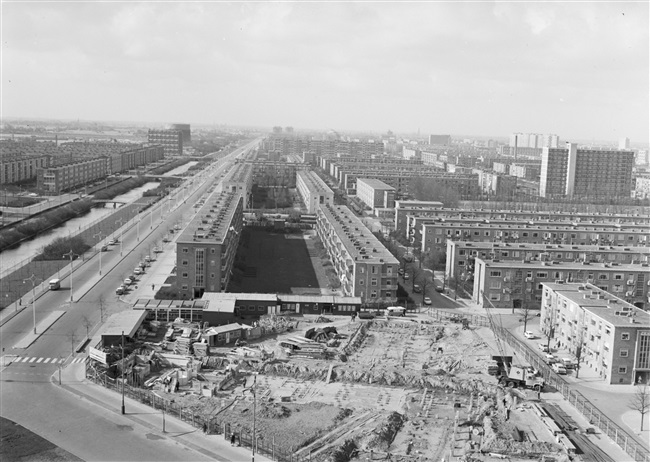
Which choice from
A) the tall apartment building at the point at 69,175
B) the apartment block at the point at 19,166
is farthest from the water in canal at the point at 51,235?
the apartment block at the point at 19,166

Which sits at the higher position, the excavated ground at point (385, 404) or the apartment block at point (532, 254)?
the apartment block at point (532, 254)

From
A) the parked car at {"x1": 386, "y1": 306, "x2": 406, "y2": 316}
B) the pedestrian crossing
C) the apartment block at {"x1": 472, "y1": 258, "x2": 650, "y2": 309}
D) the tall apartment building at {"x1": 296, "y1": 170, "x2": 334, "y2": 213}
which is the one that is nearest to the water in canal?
the pedestrian crossing

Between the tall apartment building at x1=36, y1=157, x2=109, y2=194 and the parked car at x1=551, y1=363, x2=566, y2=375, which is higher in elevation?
the tall apartment building at x1=36, y1=157, x2=109, y2=194

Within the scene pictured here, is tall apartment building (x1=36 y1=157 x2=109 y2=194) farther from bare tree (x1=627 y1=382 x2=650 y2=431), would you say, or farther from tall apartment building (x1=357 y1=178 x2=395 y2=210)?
bare tree (x1=627 y1=382 x2=650 y2=431)

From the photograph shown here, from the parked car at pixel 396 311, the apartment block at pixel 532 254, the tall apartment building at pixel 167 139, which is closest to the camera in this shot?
the parked car at pixel 396 311

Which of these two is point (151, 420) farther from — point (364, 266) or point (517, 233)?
point (517, 233)

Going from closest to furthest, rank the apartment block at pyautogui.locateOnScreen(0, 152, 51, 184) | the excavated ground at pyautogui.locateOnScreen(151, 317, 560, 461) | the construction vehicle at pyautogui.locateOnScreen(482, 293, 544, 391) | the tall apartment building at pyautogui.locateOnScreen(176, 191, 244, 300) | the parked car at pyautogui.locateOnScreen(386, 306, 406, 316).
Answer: the excavated ground at pyautogui.locateOnScreen(151, 317, 560, 461) → the construction vehicle at pyautogui.locateOnScreen(482, 293, 544, 391) → the parked car at pyautogui.locateOnScreen(386, 306, 406, 316) → the tall apartment building at pyautogui.locateOnScreen(176, 191, 244, 300) → the apartment block at pyautogui.locateOnScreen(0, 152, 51, 184)

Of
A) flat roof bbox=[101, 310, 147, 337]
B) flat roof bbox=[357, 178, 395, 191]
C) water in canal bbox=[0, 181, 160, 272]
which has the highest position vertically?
flat roof bbox=[357, 178, 395, 191]

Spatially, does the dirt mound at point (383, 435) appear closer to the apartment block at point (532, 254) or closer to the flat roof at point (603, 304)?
the flat roof at point (603, 304)
